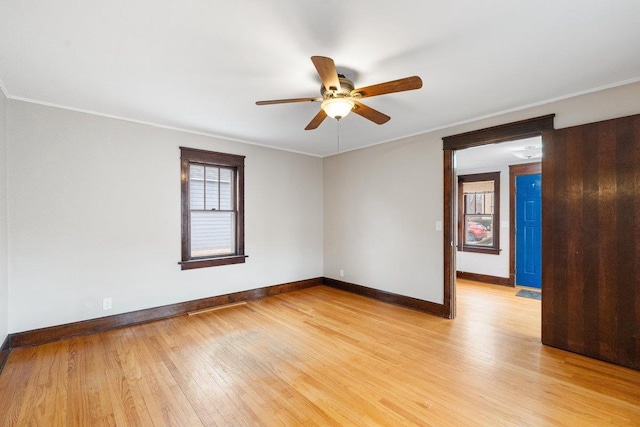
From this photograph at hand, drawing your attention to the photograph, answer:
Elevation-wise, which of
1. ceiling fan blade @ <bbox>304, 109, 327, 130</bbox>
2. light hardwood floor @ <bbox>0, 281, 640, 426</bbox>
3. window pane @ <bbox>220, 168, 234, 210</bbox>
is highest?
ceiling fan blade @ <bbox>304, 109, 327, 130</bbox>

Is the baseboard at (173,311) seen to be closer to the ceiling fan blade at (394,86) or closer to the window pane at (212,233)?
the window pane at (212,233)

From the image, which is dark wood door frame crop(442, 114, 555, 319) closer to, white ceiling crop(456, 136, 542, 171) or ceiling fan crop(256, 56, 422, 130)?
white ceiling crop(456, 136, 542, 171)

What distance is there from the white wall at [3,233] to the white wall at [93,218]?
67 millimetres

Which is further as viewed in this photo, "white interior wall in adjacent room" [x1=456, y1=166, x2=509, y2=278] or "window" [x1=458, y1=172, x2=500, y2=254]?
"window" [x1=458, y1=172, x2=500, y2=254]

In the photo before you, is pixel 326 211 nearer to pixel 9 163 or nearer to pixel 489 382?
pixel 489 382

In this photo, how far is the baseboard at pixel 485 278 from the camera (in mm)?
5660

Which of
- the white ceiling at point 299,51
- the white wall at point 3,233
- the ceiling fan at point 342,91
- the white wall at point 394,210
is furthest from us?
the white wall at point 394,210

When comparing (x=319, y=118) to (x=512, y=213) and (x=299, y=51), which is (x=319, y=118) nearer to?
(x=299, y=51)

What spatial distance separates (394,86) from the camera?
6.73 ft

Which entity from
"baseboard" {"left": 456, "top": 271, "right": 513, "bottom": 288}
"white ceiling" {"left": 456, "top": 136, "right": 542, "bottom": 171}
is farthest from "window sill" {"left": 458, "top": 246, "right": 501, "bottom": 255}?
"white ceiling" {"left": 456, "top": 136, "right": 542, "bottom": 171}

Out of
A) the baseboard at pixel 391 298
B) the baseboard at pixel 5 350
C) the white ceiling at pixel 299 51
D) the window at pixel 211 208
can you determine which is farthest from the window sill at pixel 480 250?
the baseboard at pixel 5 350

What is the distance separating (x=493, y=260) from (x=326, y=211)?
355 centimetres

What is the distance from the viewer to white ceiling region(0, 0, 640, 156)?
1.69m

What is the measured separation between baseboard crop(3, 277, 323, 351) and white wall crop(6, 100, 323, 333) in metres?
0.07
